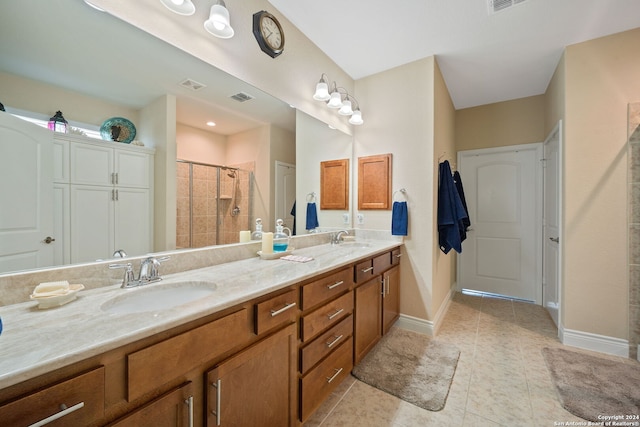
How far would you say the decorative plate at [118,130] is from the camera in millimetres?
1083

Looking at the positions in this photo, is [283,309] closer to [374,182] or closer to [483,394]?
[483,394]

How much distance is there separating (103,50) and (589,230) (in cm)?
352

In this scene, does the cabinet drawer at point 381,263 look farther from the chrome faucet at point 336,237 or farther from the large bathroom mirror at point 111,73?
the large bathroom mirror at point 111,73

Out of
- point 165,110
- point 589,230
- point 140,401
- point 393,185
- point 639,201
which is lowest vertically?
point 140,401

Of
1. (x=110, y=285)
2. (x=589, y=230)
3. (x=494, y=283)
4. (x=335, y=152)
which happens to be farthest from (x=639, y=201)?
(x=110, y=285)

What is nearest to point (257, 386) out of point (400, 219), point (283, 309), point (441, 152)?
point (283, 309)

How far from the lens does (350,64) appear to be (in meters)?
2.56

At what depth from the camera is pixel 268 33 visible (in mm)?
1743

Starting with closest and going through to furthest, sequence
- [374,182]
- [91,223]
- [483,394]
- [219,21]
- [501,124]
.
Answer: [91,223] < [219,21] < [483,394] < [374,182] < [501,124]

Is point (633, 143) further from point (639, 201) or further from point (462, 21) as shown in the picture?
point (462, 21)

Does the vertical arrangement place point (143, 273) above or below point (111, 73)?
below

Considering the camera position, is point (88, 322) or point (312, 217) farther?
point (312, 217)

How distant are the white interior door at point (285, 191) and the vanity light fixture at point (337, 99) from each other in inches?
27.2

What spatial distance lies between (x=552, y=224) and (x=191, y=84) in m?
3.63
